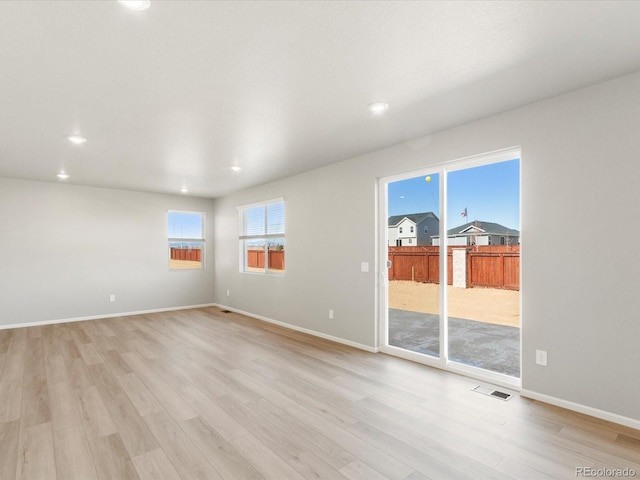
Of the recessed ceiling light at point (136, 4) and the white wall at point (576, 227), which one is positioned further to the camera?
the white wall at point (576, 227)

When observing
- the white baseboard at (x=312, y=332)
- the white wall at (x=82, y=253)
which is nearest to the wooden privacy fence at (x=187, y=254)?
the white wall at (x=82, y=253)

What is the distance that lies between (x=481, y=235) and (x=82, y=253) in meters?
6.46

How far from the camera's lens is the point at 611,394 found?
2465 millimetres

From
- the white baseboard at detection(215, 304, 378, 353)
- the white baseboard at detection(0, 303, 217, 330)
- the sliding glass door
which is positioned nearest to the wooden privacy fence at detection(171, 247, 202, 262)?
the white baseboard at detection(0, 303, 217, 330)

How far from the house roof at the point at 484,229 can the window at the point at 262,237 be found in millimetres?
3055

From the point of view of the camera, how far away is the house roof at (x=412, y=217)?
385cm

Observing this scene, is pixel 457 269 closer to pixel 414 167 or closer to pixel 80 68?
pixel 414 167

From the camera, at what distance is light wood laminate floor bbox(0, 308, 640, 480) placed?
2.00 metres

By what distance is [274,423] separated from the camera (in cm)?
251

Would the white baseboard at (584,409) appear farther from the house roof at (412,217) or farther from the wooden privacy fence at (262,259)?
the wooden privacy fence at (262,259)

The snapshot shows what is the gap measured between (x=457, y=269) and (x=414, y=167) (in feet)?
3.90

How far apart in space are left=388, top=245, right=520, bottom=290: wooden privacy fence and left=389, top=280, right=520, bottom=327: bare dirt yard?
0.07 meters

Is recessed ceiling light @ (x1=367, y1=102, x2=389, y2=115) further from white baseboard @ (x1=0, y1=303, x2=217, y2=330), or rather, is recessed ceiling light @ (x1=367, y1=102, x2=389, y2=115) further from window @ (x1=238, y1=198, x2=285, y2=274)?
white baseboard @ (x1=0, y1=303, x2=217, y2=330)

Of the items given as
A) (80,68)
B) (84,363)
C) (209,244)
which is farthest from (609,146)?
(209,244)
